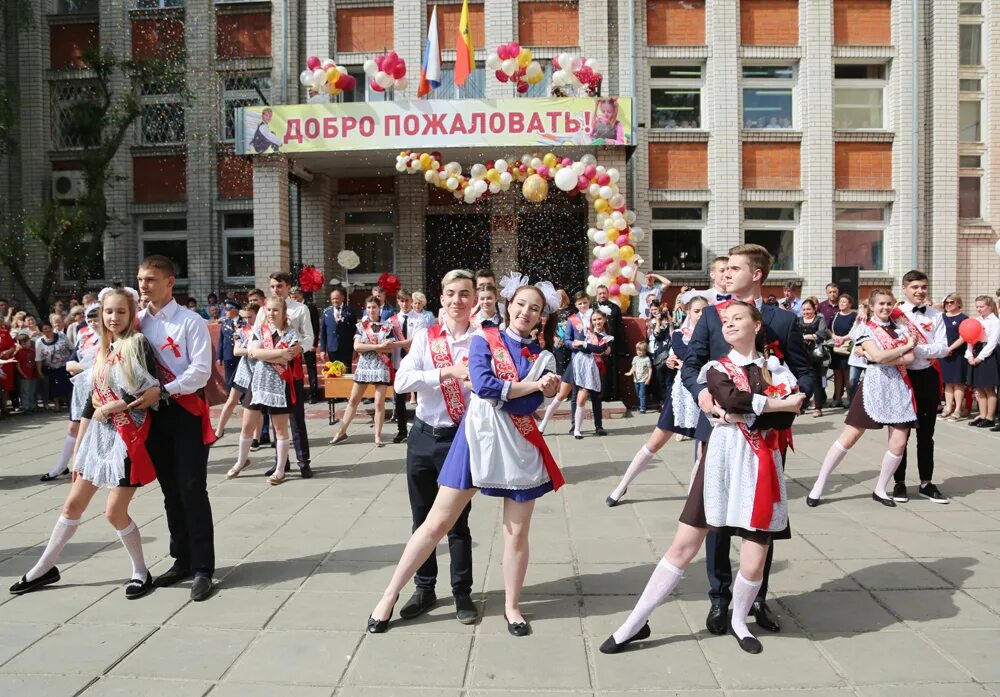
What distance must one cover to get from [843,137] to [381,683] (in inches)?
752

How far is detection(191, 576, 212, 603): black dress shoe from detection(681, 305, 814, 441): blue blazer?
2.98m

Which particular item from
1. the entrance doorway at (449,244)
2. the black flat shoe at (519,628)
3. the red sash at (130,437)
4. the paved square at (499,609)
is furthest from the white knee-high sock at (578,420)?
the entrance doorway at (449,244)

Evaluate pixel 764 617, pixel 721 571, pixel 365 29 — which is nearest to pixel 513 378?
pixel 721 571

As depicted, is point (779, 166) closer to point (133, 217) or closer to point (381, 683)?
point (133, 217)

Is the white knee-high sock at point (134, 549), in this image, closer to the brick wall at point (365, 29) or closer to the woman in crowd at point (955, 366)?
the woman in crowd at point (955, 366)

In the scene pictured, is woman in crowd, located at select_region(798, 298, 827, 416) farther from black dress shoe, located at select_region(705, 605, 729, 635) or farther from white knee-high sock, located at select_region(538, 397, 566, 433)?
black dress shoe, located at select_region(705, 605, 729, 635)

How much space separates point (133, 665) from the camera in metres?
3.81

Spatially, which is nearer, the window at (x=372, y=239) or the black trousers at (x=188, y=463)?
the black trousers at (x=188, y=463)

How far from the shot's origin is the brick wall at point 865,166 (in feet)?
63.8

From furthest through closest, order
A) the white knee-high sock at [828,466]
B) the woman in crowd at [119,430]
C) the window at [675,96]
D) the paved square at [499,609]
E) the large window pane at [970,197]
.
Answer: the large window pane at [970,197], the window at [675,96], the white knee-high sock at [828,466], the woman in crowd at [119,430], the paved square at [499,609]

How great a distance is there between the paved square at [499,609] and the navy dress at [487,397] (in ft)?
2.49

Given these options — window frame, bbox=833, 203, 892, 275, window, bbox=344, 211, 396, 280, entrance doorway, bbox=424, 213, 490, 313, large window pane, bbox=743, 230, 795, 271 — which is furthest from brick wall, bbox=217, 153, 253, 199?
window frame, bbox=833, 203, 892, 275

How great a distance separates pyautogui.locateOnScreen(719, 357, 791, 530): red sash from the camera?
3.82m

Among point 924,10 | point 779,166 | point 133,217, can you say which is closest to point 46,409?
point 133,217
